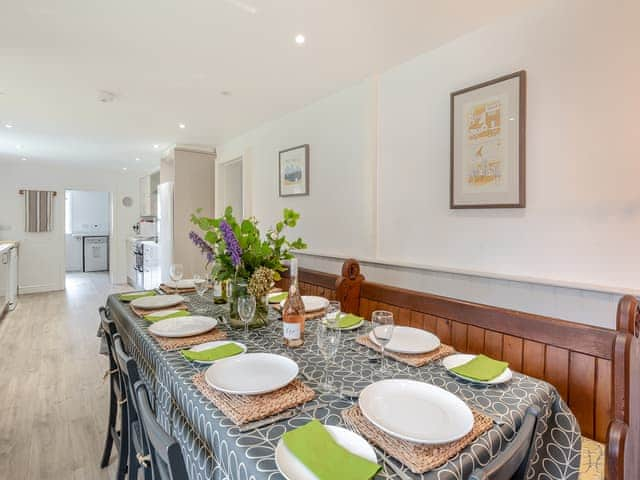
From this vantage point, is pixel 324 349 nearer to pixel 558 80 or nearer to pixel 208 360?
pixel 208 360

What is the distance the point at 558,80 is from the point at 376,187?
1193 millimetres

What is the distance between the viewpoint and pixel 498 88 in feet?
5.78

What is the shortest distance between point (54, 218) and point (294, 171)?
5801 mm

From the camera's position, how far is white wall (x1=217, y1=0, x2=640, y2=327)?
1.41m

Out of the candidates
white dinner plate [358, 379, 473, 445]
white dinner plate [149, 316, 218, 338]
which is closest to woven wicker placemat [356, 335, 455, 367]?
white dinner plate [358, 379, 473, 445]

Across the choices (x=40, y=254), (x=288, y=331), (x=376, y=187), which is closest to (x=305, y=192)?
(x=376, y=187)

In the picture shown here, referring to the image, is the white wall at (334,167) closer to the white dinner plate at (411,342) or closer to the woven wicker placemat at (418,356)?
the white dinner plate at (411,342)

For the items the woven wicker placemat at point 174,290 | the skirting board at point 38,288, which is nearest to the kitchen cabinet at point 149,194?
the skirting board at point 38,288

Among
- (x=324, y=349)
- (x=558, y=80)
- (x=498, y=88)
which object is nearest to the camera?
(x=324, y=349)

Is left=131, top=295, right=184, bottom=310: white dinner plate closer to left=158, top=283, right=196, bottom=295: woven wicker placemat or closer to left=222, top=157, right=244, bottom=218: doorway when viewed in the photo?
left=158, top=283, right=196, bottom=295: woven wicker placemat

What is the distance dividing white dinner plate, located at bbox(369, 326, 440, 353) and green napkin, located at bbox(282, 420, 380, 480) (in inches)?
18.1

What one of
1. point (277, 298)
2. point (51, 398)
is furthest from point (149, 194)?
point (277, 298)

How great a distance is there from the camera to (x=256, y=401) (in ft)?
2.91

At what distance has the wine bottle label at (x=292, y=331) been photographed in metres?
1.31
